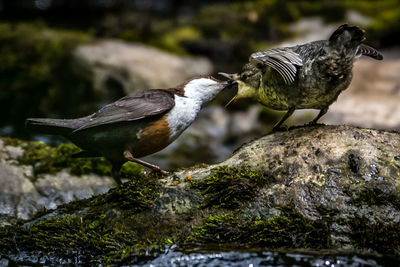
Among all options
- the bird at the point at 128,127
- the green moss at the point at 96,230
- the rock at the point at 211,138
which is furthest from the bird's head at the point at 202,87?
the rock at the point at 211,138

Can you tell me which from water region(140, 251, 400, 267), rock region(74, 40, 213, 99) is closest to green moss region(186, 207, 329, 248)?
water region(140, 251, 400, 267)

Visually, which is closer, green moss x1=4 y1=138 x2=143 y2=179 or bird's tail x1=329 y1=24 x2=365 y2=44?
bird's tail x1=329 y1=24 x2=365 y2=44

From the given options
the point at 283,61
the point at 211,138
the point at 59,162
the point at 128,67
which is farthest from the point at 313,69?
the point at 128,67

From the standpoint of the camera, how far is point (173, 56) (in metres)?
11.5

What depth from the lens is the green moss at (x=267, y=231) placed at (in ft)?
12.0

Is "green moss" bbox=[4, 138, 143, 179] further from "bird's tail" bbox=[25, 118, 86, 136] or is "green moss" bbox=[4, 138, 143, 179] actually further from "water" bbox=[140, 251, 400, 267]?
"water" bbox=[140, 251, 400, 267]

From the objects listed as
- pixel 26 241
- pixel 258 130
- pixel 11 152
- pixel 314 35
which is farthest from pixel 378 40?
pixel 26 241

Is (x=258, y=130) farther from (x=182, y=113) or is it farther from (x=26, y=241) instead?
(x=26, y=241)

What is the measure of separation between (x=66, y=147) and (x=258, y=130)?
15.8 ft

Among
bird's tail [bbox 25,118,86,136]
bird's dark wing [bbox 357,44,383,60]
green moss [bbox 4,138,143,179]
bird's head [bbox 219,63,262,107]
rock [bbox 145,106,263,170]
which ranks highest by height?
bird's dark wing [bbox 357,44,383,60]

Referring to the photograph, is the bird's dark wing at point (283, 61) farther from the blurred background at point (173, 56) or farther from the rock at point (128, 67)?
the rock at point (128, 67)

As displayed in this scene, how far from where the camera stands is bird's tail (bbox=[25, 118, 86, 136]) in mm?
4672

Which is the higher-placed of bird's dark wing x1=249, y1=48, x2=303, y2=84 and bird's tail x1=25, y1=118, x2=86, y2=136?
bird's dark wing x1=249, y1=48, x2=303, y2=84

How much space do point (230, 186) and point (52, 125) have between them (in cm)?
188
